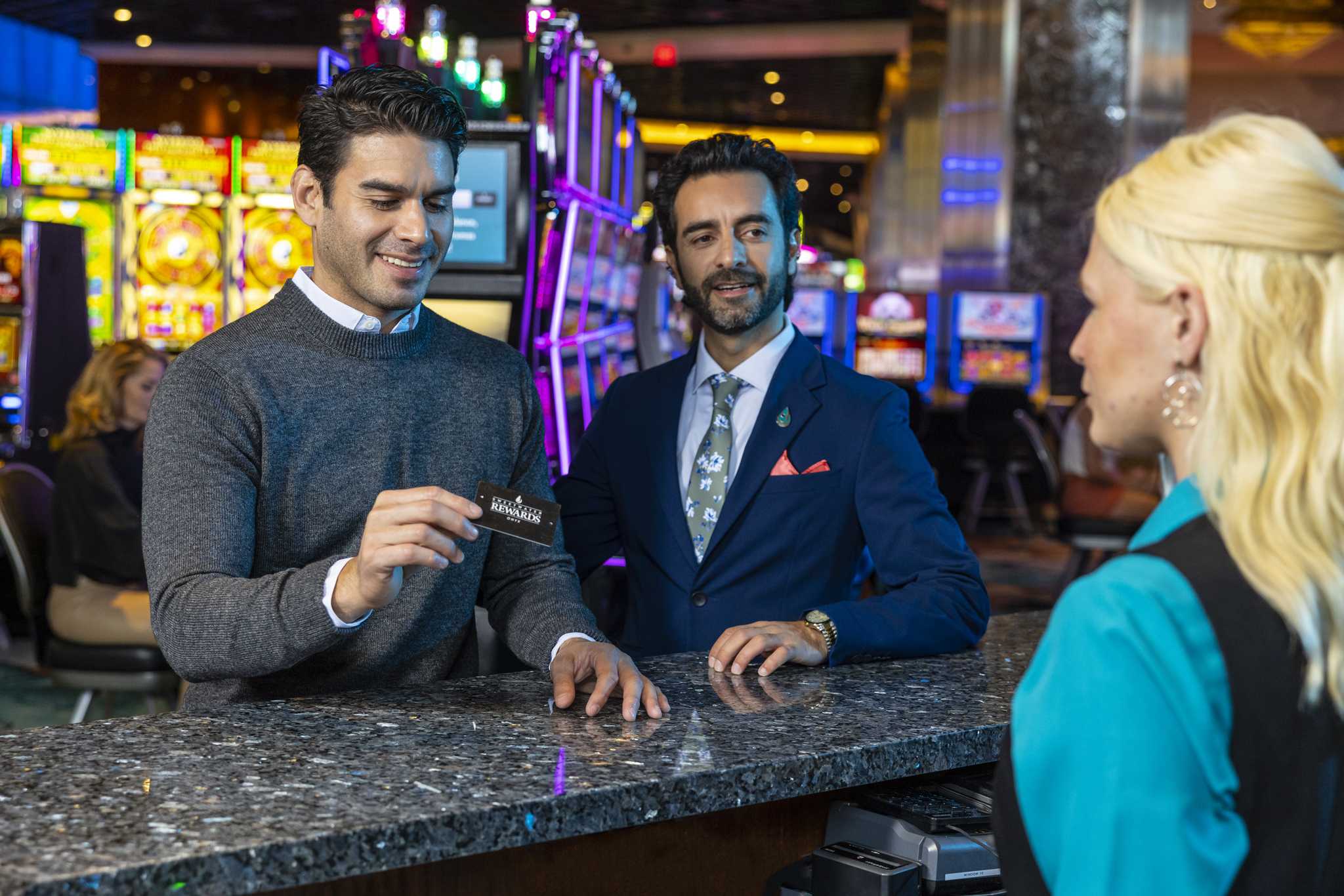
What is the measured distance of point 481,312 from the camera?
3.64m

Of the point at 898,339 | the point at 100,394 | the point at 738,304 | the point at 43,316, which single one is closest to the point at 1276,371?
the point at 738,304

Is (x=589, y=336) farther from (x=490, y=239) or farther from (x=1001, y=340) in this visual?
(x=1001, y=340)

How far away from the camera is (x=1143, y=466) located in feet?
18.5

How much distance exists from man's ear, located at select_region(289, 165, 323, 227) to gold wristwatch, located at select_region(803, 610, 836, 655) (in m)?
0.78

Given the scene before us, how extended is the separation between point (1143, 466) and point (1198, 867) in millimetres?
5075

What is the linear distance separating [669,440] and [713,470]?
0.27 feet

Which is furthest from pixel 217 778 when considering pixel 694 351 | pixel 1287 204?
pixel 694 351

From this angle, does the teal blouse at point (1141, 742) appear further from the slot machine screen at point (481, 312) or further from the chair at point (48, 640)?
the slot machine screen at point (481, 312)

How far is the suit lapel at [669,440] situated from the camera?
2045mm

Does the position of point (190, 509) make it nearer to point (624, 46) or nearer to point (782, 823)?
point (782, 823)

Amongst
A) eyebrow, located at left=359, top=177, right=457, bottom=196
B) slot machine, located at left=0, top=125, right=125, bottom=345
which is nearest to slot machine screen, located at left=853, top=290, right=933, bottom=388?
slot machine, located at left=0, top=125, right=125, bottom=345

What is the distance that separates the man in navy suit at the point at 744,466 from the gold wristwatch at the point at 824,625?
16 cm

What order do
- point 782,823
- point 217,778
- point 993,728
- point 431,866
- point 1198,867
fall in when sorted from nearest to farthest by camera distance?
point 1198,867 → point 217,778 → point 431,866 → point 993,728 → point 782,823

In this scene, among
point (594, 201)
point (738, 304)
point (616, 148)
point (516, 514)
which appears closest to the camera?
point (516, 514)
